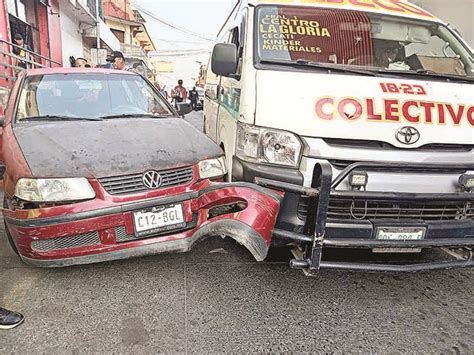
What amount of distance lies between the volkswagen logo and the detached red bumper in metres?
0.11

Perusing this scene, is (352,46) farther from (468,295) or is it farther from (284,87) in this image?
(468,295)

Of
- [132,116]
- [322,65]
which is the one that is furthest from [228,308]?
[132,116]

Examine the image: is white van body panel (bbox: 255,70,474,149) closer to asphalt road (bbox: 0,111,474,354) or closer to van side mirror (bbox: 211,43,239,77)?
van side mirror (bbox: 211,43,239,77)

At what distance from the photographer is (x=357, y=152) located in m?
2.39

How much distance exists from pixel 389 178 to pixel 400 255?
1180 millimetres

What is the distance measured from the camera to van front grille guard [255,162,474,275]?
219 cm

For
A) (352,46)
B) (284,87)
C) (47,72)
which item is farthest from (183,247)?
(47,72)

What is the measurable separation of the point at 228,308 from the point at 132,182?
42.4 inches

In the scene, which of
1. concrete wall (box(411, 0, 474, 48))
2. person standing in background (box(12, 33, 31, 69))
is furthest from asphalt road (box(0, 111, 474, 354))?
person standing in background (box(12, 33, 31, 69))

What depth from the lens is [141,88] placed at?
4117mm

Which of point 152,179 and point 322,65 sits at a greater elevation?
point 322,65

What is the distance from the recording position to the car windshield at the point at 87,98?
137 inches

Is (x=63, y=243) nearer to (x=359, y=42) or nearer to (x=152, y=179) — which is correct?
(x=152, y=179)

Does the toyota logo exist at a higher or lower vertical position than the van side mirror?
lower
